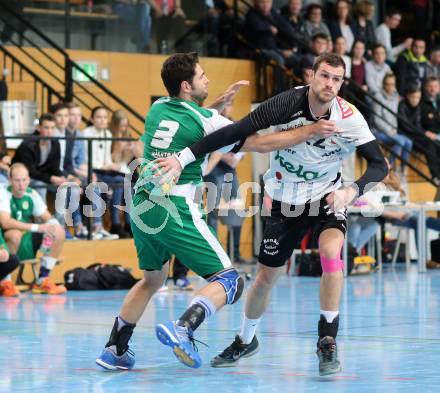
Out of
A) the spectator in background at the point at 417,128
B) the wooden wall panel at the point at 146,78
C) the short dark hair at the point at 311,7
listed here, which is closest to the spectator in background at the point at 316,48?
the wooden wall panel at the point at 146,78

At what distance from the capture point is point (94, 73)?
55.6ft

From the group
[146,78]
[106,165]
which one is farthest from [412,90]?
[106,165]

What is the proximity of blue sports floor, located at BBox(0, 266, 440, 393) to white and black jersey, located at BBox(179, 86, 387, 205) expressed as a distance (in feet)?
3.48

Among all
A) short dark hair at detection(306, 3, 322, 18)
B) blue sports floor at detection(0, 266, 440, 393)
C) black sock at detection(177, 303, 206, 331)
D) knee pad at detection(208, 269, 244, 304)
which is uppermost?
short dark hair at detection(306, 3, 322, 18)

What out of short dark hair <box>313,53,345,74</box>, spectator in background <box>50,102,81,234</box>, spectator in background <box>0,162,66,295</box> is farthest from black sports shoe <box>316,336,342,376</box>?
spectator in background <box>50,102,81,234</box>

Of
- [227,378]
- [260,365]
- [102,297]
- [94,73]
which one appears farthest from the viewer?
[94,73]

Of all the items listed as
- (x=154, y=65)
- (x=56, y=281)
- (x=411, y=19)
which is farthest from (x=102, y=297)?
(x=411, y=19)

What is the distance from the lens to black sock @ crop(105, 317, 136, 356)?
6477 millimetres

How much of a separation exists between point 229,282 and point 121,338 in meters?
0.82

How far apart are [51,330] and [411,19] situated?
52.5 ft

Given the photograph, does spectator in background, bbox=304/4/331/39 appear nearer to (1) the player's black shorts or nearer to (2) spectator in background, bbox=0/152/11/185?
(2) spectator in background, bbox=0/152/11/185

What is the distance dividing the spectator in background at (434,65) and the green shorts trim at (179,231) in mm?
15000

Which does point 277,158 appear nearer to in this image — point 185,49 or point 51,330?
point 51,330

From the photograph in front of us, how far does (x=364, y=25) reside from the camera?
20.4m
